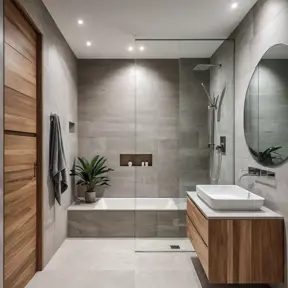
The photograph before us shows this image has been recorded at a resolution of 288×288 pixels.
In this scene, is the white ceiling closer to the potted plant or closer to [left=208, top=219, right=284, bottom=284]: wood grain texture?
the potted plant

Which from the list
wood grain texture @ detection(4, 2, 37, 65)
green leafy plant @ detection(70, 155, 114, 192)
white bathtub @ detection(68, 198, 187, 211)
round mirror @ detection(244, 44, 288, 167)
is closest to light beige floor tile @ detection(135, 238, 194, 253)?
white bathtub @ detection(68, 198, 187, 211)

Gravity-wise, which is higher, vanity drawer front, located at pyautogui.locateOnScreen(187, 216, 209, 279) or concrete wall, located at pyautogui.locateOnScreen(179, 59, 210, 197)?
concrete wall, located at pyautogui.locateOnScreen(179, 59, 210, 197)

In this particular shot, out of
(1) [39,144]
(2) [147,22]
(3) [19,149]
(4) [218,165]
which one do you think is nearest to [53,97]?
(1) [39,144]

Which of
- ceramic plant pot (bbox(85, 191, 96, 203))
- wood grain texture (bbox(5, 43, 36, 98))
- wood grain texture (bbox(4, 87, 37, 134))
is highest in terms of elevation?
wood grain texture (bbox(5, 43, 36, 98))

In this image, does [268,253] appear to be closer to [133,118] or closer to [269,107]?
[269,107]

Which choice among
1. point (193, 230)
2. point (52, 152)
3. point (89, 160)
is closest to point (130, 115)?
point (89, 160)

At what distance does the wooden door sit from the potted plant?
1561 mm

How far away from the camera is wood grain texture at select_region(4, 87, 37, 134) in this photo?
2.38 metres

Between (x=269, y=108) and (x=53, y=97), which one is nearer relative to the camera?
(x=269, y=108)

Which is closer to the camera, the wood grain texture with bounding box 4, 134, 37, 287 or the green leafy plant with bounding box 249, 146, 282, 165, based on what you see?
the wood grain texture with bounding box 4, 134, 37, 287


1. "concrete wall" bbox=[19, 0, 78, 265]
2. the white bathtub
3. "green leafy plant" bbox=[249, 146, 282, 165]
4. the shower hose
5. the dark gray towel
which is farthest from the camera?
the white bathtub

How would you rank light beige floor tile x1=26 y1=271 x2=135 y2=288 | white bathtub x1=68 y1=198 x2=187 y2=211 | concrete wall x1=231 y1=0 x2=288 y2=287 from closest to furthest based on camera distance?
1. concrete wall x1=231 y1=0 x2=288 y2=287
2. light beige floor tile x1=26 y1=271 x2=135 y2=288
3. white bathtub x1=68 y1=198 x2=187 y2=211

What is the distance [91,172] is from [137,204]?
847 millimetres

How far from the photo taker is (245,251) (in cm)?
243
